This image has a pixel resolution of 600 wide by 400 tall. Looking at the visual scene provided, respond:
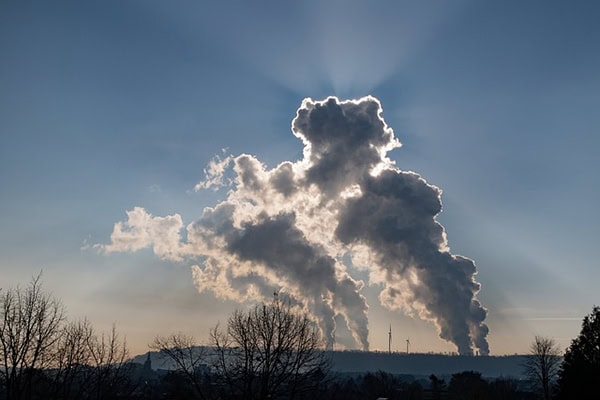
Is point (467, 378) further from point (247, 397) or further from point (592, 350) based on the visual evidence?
point (247, 397)

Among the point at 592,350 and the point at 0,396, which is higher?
the point at 592,350

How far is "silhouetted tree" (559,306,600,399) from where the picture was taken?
38838mm

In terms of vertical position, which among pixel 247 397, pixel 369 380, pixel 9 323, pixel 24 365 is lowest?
pixel 369 380

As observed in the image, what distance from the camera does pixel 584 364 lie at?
40656 mm

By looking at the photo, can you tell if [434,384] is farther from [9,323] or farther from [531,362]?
[9,323]

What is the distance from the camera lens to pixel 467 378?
106 meters

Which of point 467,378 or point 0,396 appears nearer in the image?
point 0,396

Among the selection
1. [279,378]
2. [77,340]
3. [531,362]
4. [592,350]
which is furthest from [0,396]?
[531,362]

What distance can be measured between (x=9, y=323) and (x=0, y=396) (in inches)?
1504

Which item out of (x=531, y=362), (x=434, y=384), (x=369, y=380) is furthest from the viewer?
(x=369, y=380)

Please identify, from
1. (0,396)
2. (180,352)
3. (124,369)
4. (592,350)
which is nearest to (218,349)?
(180,352)

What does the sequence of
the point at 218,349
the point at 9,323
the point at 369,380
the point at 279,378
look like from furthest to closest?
the point at 369,380, the point at 218,349, the point at 279,378, the point at 9,323

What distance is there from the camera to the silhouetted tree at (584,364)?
38.8m

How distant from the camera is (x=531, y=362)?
70.5m
